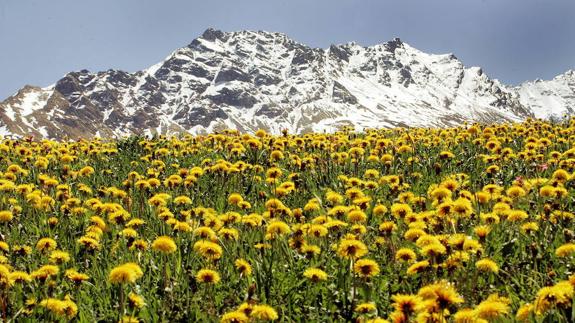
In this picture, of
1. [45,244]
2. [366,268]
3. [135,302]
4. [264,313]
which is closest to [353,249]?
[366,268]

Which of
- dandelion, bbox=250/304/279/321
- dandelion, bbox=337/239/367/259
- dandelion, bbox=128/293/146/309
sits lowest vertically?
dandelion, bbox=128/293/146/309

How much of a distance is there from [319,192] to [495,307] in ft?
16.8

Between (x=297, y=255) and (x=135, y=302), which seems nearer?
(x=135, y=302)

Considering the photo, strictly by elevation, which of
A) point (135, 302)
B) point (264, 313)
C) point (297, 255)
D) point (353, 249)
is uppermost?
point (353, 249)

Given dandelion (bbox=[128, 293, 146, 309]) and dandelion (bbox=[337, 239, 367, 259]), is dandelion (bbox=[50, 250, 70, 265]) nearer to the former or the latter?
dandelion (bbox=[128, 293, 146, 309])

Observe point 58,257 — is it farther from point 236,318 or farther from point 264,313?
point 264,313

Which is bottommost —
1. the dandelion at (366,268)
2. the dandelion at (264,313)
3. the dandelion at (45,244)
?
the dandelion at (264,313)

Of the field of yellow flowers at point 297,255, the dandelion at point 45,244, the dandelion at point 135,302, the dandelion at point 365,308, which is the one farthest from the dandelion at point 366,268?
the dandelion at point 45,244

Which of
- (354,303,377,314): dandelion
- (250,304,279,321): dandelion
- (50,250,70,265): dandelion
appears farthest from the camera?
(50,250,70,265): dandelion

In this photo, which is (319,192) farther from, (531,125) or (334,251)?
(531,125)

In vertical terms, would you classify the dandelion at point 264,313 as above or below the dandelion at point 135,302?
above

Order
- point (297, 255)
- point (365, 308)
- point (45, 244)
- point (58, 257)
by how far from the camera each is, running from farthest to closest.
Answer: point (297, 255), point (45, 244), point (58, 257), point (365, 308)

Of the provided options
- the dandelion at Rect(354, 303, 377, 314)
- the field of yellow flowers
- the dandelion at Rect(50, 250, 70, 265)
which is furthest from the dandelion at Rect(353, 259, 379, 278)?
the dandelion at Rect(50, 250, 70, 265)

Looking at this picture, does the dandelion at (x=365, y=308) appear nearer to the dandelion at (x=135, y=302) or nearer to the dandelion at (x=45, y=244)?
the dandelion at (x=135, y=302)
